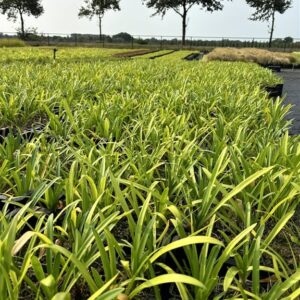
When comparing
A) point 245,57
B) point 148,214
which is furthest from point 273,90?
point 245,57

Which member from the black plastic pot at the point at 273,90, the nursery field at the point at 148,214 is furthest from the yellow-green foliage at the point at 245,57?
the nursery field at the point at 148,214

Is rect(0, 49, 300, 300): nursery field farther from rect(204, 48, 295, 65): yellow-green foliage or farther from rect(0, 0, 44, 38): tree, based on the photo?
rect(0, 0, 44, 38): tree

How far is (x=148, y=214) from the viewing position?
1443 millimetres

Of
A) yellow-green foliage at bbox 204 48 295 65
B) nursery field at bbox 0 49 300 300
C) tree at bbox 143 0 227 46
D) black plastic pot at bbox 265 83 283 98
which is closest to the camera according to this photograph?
nursery field at bbox 0 49 300 300

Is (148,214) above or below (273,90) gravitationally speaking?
above

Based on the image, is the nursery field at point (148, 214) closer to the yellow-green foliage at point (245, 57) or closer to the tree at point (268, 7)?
the yellow-green foliage at point (245, 57)

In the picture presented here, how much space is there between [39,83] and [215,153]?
3.41 metres

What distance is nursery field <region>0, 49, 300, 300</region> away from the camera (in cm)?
109

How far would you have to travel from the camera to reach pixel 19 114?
3.54 m

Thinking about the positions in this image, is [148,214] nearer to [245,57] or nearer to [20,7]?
[245,57]

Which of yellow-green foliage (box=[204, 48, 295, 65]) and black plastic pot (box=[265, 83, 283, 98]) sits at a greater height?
yellow-green foliage (box=[204, 48, 295, 65])

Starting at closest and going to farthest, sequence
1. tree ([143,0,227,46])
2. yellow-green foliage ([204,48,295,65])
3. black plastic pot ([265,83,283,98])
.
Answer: black plastic pot ([265,83,283,98])
yellow-green foliage ([204,48,295,65])
tree ([143,0,227,46])

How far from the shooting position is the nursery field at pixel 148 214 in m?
1.09

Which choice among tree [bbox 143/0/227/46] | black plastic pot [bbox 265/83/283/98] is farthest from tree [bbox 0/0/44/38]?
black plastic pot [bbox 265/83/283/98]
